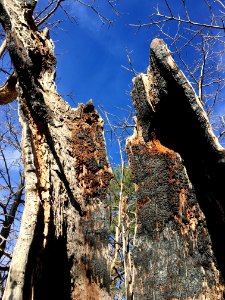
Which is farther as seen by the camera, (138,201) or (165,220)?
(138,201)

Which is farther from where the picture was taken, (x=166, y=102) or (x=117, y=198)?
(x=117, y=198)

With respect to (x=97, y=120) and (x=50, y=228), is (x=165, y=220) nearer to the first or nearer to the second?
(x=50, y=228)

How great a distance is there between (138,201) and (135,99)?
65cm

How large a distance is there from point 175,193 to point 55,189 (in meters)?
0.92

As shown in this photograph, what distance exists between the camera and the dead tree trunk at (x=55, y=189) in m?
2.15

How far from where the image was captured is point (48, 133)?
8.76 ft

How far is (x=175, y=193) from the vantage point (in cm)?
194

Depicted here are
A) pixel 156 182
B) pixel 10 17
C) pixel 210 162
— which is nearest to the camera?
pixel 210 162

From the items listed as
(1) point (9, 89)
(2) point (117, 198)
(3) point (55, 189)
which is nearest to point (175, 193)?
(3) point (55, 189)

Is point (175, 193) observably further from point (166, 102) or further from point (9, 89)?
point (9, 89)

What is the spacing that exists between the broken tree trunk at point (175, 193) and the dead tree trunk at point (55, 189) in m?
0.59

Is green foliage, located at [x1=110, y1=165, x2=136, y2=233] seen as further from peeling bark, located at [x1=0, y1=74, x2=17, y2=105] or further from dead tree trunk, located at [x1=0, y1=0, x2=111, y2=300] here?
dead tree trunk, located at [x1=0, y1=0, x2=111, y2=300]

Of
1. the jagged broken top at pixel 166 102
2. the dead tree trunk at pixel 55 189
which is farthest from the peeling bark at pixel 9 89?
the jagged broken top at pixel 166 102

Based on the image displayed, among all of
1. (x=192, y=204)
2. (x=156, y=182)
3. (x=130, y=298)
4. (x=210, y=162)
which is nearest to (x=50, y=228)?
(x=156, y=182)
